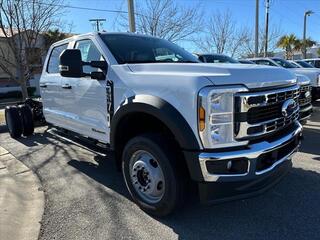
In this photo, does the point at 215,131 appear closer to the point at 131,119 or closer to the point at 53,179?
the point at 131,119

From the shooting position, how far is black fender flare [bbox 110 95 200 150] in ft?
10.6

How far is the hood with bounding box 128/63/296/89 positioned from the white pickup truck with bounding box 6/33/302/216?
0.01 metres

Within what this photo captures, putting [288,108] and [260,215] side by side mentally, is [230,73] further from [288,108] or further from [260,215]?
[260,215]

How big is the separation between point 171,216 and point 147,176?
1.60 feet

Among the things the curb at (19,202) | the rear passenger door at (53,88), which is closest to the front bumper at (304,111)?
the rear passenger door at (53,88)

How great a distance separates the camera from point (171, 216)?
3.81 metres

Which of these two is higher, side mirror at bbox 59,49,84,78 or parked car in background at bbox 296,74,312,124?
side mirror at bbox 59,49,84,78

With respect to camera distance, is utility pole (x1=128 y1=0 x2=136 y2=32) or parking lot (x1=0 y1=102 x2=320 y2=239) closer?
parking lot (x1=0 y1=102 x2=320 y2=239)

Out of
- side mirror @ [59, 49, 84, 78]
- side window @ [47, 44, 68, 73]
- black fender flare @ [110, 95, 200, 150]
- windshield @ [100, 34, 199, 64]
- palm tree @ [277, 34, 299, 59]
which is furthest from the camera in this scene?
palm tree @ [277, 34, 299, 59]

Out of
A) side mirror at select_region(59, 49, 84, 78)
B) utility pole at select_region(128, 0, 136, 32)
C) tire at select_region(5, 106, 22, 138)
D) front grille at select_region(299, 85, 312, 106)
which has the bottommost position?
tire at select_region(5, 106, 22, 138)

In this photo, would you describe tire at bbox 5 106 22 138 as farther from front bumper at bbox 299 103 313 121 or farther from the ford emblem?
the ford emblem

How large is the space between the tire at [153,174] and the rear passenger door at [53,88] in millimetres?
2376

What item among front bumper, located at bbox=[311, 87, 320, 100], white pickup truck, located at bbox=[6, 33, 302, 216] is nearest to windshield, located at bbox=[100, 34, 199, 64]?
white pickup truck, located at bbox=[6, 33, 302, 216]

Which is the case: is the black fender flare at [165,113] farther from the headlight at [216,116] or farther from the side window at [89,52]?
the side window at [89,52]
